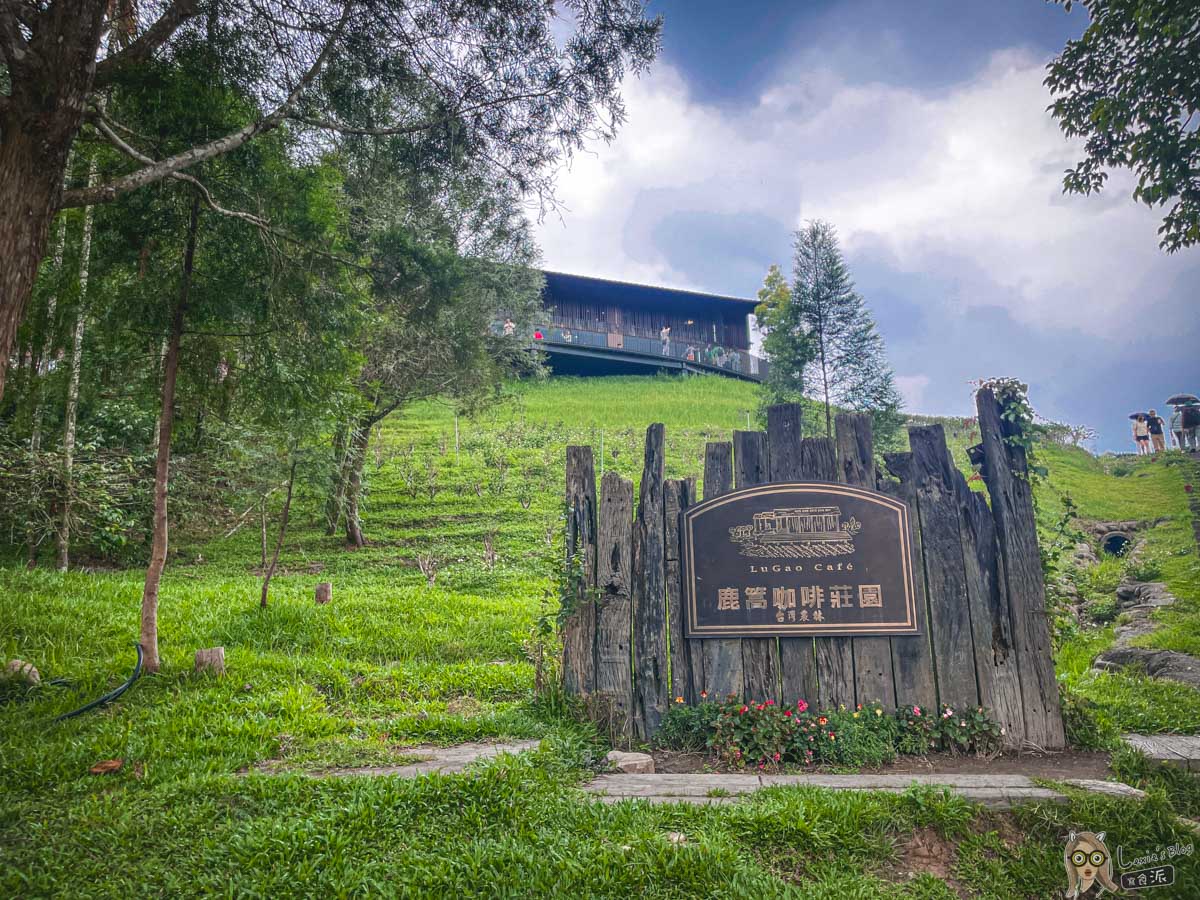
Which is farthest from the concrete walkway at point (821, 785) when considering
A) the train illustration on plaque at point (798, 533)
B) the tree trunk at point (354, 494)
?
the tree trunk at point (354, 494)

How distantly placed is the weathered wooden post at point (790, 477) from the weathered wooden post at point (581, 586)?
137 cm

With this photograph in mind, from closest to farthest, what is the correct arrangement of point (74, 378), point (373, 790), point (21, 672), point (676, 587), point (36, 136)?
point (373, 790), point (36, 136), point (676, 587), point (21, 672), point (74, 378)

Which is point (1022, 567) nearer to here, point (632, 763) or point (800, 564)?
point (800, 564)

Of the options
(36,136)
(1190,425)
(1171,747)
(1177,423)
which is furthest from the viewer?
(1177,423)

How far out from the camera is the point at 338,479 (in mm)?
11625

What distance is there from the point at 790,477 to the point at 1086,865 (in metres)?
2.73

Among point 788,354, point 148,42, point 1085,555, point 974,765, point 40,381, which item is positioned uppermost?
point 788,354

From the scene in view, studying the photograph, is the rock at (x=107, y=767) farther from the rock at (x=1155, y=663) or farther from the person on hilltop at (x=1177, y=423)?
the person on hilltop at (x=1177, y=423)

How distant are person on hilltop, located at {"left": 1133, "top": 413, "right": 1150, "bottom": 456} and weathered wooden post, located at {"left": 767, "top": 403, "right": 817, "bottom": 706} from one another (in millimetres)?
18139

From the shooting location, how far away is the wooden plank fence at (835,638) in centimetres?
476

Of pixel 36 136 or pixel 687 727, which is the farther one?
pixel 687 727

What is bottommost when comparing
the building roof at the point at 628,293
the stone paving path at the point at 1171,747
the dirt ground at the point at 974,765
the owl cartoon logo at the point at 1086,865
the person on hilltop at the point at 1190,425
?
the owl cartoon logo at the point at 1086,865

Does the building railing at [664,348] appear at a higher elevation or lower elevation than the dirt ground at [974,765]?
higher

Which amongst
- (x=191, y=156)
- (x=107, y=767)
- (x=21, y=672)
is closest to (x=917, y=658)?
(x=107, y=767)
